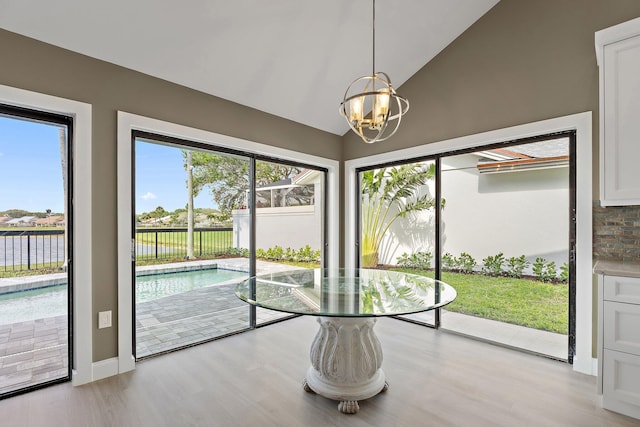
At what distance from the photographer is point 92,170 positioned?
8.13 feet

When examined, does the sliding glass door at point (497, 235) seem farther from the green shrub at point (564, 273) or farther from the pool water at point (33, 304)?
the pool water at point (33, 304)

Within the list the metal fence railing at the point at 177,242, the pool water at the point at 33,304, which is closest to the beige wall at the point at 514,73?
the metal fence railing at the point at 177,242

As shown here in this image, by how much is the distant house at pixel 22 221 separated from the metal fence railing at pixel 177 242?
692mm

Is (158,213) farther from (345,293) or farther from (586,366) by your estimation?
(586,366)

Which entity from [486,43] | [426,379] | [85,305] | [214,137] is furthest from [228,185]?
[486,43]

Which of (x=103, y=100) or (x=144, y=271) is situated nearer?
(x=103, y=100)

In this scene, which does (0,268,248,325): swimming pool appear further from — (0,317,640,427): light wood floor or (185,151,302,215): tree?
(185,151,302,215): tree

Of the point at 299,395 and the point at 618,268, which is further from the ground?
the point at 618,268

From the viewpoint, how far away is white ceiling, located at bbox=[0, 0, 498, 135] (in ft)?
7.40

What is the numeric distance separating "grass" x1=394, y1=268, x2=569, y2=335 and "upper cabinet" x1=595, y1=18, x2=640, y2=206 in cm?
107

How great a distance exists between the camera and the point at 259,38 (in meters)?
2.80

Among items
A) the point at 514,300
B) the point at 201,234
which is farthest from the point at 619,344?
the point at 201,234

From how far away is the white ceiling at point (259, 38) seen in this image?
7.40 feet

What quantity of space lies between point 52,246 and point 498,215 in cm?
382
